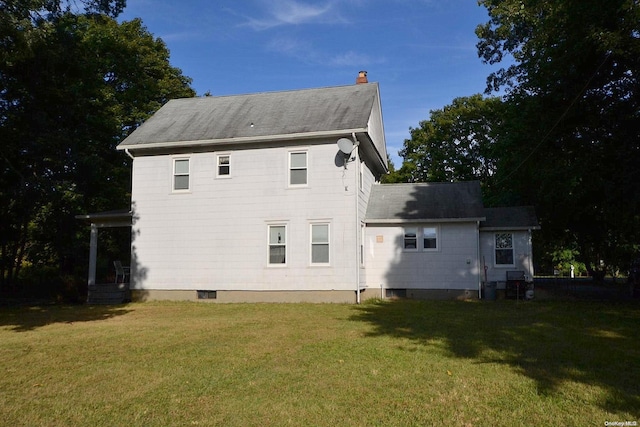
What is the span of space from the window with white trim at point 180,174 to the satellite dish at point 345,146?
579cm

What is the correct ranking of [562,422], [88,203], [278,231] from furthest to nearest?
[88,203], [278,231], [562,422]

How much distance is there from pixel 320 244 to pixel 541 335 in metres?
8.18

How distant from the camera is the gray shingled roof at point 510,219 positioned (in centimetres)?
1689

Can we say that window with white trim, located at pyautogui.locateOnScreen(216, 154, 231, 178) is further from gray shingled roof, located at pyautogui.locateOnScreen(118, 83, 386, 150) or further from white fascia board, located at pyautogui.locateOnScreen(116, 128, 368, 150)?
gray shingled roof, located at pyautogui.locateOnScreen(118, 83, 386, 150)

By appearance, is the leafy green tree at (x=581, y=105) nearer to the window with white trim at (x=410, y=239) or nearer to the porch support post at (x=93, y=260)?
the window with white trim at (x=410, y=239)

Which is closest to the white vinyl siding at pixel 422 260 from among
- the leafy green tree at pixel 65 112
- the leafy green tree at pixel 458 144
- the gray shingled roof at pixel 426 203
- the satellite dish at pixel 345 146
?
the gray shingled roof at pixel 426 203

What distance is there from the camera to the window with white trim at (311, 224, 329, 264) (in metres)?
16.0

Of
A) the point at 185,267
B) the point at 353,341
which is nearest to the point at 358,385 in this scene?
the point at 353,341

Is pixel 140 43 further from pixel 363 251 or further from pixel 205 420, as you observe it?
pixel 205 420

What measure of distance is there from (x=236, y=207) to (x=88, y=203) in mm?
11040

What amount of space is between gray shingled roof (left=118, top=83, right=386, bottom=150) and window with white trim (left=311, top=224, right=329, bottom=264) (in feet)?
10.8

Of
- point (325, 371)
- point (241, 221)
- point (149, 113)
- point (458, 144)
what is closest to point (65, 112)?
point (149, 113)

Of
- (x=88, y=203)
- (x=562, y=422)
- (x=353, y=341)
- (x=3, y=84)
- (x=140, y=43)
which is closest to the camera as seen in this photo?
(x=562, y=422)

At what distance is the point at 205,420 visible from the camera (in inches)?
179
